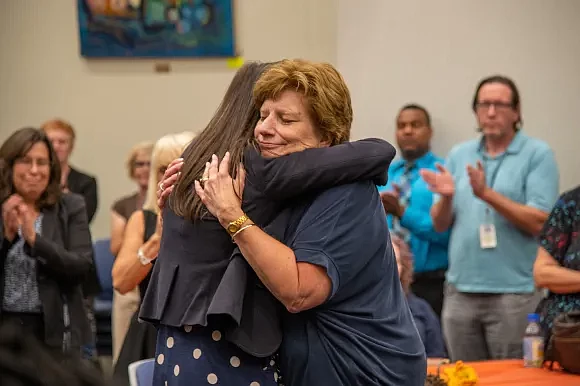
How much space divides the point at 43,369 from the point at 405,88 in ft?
16.7

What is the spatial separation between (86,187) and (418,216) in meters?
2.36

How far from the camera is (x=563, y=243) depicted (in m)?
3.46

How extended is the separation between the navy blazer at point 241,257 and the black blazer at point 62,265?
1731 millimetres

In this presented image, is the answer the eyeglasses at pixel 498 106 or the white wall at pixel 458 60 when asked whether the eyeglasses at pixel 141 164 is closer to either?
the white wall at pixel 458 60

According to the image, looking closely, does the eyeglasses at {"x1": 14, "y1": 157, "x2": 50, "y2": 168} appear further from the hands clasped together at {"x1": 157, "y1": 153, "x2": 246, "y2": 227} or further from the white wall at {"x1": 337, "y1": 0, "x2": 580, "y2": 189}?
the white wall at {"x1": 337, "y1": 0, "x2": 580, "y2": 189}

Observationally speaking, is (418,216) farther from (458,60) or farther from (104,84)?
(104,84)

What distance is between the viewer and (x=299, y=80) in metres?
1.93

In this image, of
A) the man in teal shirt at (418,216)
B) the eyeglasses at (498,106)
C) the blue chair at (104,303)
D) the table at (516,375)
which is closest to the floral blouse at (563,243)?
the table at (516,375)

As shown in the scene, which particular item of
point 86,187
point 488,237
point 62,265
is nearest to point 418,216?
point 488,237

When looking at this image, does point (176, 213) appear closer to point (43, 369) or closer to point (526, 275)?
point (43, 369)

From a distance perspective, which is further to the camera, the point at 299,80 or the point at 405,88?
the point at 405,88

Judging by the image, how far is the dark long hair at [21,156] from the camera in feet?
12.3

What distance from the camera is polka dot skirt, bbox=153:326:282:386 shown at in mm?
1924

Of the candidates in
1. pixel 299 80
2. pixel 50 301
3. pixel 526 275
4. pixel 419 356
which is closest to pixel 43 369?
pixel 299 80
